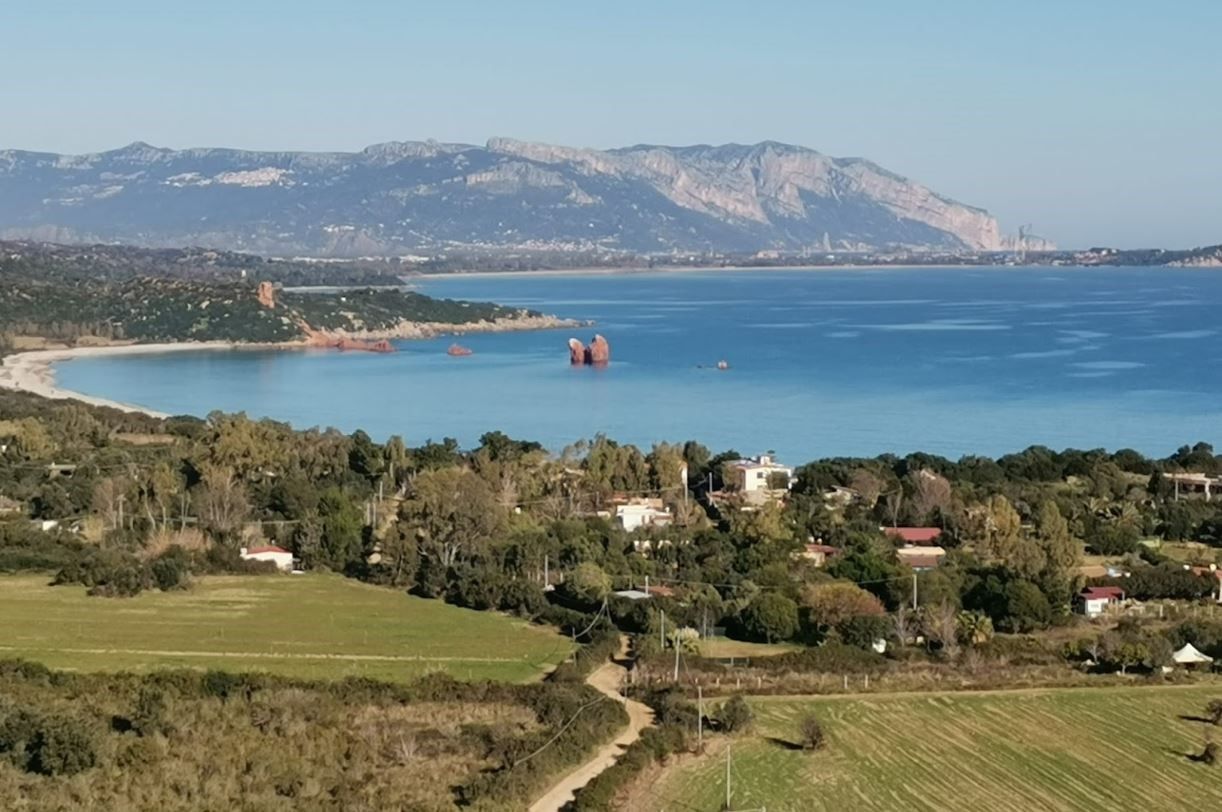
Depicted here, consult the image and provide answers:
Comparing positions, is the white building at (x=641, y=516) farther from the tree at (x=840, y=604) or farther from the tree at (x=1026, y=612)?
the tree at (x=1026, y=612)

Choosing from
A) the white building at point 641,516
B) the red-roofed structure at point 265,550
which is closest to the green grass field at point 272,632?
the red-roofed structure at point 265,550

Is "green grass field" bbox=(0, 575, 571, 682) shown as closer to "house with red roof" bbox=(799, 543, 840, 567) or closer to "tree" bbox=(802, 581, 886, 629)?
"tree" bbox=(802, 581, 886, 629)

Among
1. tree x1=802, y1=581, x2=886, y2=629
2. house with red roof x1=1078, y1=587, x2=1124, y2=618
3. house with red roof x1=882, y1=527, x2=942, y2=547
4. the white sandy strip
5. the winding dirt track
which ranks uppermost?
tree x1=802, y1=581, x2=886, y2=629

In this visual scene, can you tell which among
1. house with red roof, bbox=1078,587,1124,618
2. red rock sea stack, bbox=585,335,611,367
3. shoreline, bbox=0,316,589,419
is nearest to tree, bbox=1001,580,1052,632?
house with red roof, bbox=1078,587,1124,618

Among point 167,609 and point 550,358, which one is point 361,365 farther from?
point 167,609

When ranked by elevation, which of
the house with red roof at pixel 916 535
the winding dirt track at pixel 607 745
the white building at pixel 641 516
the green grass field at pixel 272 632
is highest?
the house with red roof at pixel 916 535

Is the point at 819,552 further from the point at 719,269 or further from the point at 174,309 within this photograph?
the point at 719,269
